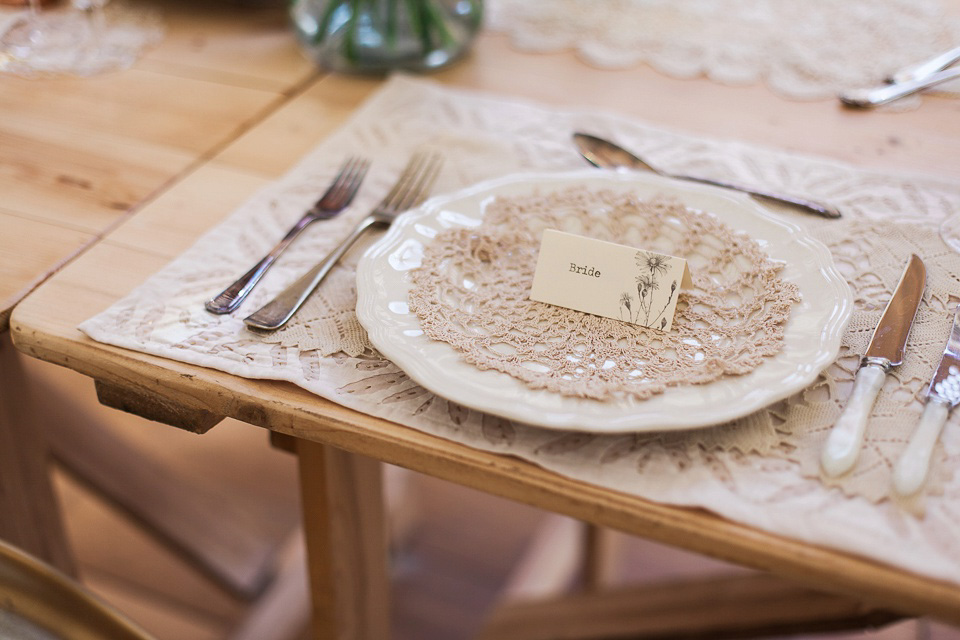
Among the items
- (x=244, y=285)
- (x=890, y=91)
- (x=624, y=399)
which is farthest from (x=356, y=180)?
(x=890, y=91)

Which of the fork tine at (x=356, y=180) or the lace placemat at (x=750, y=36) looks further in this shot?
the lace placemat at (x=750, y=36)

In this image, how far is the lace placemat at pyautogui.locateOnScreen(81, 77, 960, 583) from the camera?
0.49 m

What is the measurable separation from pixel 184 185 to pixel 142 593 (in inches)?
39.9

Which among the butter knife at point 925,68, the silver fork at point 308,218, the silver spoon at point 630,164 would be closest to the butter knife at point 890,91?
the butter knife at point 925,68

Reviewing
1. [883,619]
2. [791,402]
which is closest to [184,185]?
[791,402]

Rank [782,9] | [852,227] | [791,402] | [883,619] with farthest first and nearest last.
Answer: [782,9] → [883,619] → [852,227] → [791,402]

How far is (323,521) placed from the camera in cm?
80

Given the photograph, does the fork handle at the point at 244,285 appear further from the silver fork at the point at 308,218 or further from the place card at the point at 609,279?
the place card at the point at 609,279

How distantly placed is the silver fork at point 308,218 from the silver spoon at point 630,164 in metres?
0.23

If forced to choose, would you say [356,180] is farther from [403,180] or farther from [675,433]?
[675,433]

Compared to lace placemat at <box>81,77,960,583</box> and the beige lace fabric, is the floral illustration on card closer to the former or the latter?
the beige lace fabric

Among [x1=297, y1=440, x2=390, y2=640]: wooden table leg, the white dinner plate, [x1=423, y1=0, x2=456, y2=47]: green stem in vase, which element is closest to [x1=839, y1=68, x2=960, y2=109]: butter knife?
the white dinner plate

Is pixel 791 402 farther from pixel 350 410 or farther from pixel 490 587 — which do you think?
pixel 490 587

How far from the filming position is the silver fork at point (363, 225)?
0.63 metres
